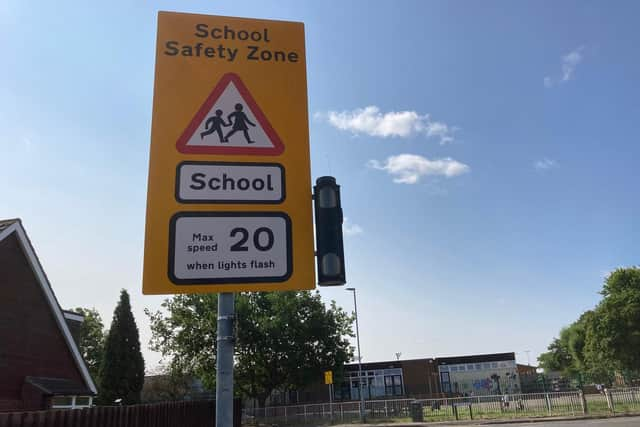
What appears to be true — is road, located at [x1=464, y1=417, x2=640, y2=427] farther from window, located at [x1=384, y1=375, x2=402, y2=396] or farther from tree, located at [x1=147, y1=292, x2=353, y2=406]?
window, located at [x1=384, y1=375, x2=402, y2=396]

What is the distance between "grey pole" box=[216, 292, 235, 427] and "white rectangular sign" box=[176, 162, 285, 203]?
1.88ft

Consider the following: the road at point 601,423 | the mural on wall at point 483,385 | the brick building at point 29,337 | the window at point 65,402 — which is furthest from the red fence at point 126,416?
the mural on wall at point 483,385

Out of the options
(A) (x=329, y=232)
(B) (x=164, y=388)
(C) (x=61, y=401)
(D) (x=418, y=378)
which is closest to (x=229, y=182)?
(A) (x=329, y=232)

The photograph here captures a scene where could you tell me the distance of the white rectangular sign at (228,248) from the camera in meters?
2.66

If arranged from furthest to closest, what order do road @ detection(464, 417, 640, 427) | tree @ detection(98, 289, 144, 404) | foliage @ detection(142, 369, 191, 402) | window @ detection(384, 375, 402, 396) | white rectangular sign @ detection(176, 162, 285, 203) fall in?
window @ detection(384, 375, 402, 396) < foliage @ detection(142, 369, 191, 402) < tree @ detection(98, 289, 144, 404) < road @ detection(464, 417, 640, 427) < white rectangular sign @ detection(176, 162, 285, 203)

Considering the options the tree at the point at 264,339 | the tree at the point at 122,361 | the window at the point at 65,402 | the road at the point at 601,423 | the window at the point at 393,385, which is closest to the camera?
the window at the point at 65,402

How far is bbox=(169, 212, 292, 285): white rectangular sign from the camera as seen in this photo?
8.74 ft

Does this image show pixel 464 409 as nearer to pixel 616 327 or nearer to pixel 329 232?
pixel 616 327

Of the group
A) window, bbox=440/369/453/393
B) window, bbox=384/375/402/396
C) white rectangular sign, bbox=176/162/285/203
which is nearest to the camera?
white rectangular sign, bbox=176/162/285/203

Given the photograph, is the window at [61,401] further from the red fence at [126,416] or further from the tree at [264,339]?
the tree at [264,339]

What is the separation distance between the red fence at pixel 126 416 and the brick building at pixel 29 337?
6.10m

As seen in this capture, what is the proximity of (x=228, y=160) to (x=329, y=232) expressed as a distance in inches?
29.6

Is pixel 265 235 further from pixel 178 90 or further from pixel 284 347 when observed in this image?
pixel 284 347

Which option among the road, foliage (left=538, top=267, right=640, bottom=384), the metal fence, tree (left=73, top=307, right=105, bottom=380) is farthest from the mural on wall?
tree (left=73, top=307, right=105, bottom=380)
